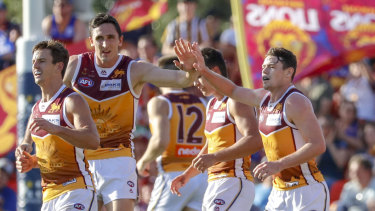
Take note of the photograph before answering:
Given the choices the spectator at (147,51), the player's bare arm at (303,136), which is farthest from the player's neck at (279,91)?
the spectator at (147,51)

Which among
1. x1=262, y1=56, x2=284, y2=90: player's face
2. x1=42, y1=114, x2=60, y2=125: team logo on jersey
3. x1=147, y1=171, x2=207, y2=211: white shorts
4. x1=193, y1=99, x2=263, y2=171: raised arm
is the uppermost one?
x1=262, y1=56, x2=284, y2=90: player's face

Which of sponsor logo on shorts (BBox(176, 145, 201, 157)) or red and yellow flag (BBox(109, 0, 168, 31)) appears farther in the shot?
red and yellow flag (BBox(109, 0, 168, 31))

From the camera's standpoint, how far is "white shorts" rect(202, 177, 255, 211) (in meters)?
8.66

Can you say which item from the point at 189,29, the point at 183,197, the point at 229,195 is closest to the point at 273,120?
the point at 229,195

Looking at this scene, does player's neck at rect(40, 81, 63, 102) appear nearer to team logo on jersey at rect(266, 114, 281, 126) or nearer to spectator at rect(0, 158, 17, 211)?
team logo on jersey at rect(266, 114, 281, 126)

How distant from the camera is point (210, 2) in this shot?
21.2 metres

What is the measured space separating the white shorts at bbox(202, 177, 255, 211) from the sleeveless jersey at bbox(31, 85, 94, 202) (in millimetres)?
1300

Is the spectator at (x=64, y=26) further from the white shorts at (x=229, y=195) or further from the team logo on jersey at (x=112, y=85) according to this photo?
the white shorts at (x=229, y=195)

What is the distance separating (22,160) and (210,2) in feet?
44.2

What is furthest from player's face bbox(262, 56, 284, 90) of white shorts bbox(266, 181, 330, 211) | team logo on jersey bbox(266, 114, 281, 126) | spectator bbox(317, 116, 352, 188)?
spectator bbox(317, 116, 352, 188)

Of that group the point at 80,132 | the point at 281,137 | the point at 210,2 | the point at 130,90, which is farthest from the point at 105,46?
the point at 210,2

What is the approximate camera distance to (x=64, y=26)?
1483 cm

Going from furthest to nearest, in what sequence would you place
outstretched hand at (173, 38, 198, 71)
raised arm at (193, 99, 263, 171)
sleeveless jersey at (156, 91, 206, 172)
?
sleeveless jersey at (156, 91, 206, 172), outstretched hand at (173, 38, 198, 71), raised arm at (193, 99, 263, 171)

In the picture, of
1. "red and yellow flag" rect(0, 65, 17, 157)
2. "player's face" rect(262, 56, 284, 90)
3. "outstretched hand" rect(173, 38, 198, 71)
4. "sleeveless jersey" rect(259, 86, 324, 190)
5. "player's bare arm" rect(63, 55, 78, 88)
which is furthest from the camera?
"red and yellow flag" rect(0, 65, 17, 157)
